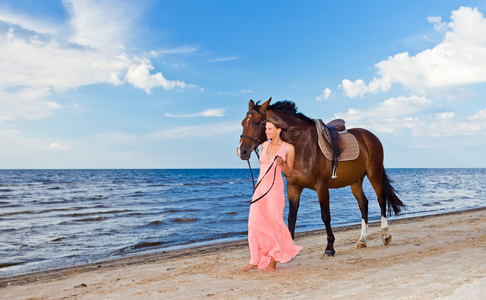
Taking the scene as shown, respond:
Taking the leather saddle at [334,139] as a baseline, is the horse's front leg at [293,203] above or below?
below

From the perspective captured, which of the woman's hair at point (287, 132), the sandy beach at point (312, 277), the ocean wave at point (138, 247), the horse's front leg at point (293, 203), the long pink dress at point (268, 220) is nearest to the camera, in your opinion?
the sandy beach at point (312, 277)

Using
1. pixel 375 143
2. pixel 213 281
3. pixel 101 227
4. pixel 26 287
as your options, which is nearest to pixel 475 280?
pixel 213 281

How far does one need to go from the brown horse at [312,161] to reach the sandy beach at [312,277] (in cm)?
61

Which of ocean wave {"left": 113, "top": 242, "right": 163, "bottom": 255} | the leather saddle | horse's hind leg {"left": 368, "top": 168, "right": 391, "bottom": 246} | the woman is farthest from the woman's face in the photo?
ocean wave {"left": 113, "top": 242, "right": 163, "bottom": 255}

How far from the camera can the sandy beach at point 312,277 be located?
3.54 meters

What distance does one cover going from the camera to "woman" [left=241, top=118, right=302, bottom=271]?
467 cm

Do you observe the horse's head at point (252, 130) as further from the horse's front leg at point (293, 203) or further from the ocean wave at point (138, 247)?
the ocean wave at point (138, 247)

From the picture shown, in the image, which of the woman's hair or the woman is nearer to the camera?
the woman

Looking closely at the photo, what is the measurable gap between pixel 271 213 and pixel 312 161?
3.63 ft

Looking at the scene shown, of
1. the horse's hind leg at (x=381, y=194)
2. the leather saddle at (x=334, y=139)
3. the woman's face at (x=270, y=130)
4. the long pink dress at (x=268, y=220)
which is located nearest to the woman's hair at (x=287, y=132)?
the woman's face at (x=270, y=130)

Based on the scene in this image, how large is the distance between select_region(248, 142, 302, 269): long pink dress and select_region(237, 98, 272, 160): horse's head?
0.18m

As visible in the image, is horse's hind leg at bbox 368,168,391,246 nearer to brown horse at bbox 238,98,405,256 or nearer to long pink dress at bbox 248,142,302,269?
brown horse at bbox 238,98,405,256

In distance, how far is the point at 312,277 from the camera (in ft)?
14.4

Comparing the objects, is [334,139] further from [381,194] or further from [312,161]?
[381,194]
